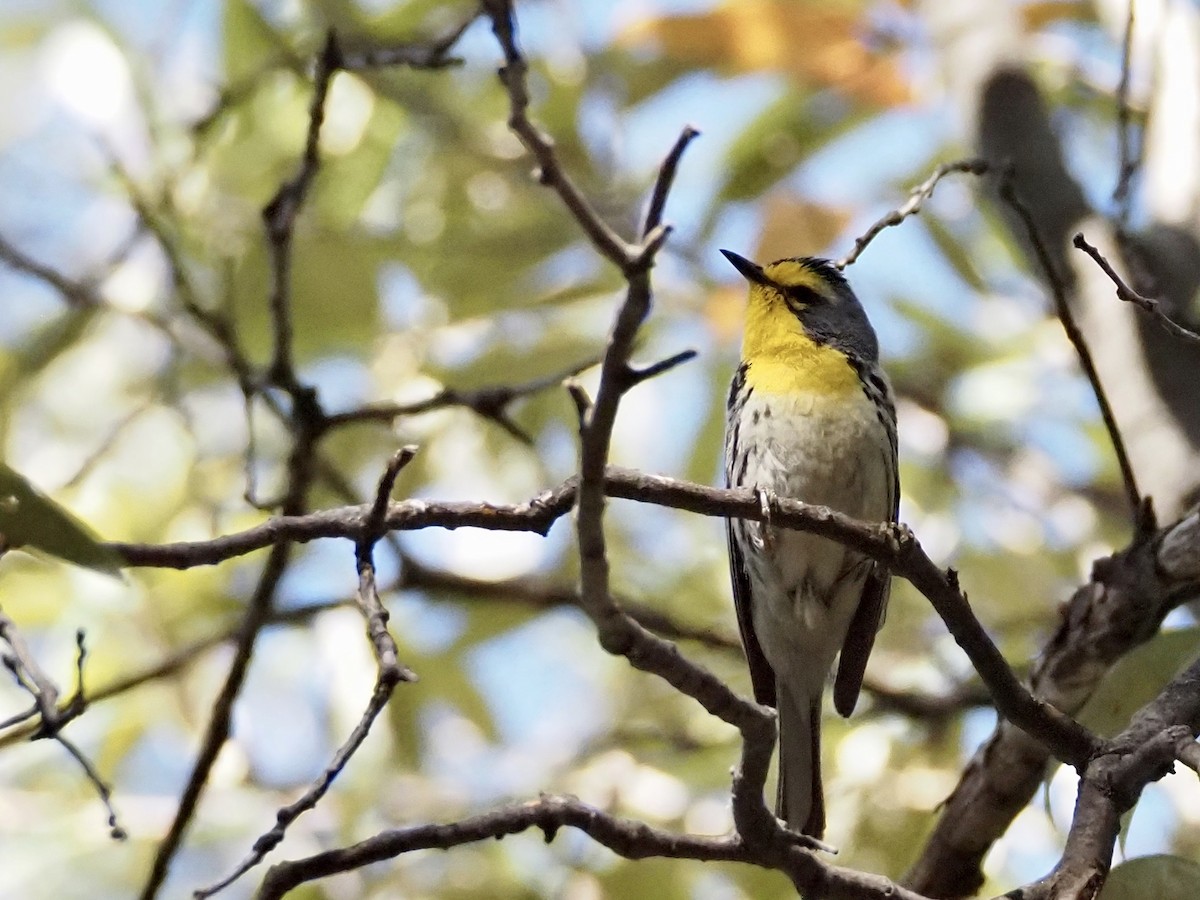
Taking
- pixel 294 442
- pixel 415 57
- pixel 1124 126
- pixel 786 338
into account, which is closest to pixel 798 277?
pixel 786 338

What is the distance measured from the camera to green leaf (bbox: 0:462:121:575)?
164 centimetres

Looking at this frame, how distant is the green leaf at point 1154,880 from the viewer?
219 cm

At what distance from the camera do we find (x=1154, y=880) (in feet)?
7.25

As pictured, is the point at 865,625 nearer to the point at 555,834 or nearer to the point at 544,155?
the point at 555,834

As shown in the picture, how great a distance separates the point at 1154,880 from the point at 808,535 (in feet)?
5.37

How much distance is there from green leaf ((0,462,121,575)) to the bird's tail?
2.12 metres

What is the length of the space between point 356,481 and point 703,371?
4.08 ft

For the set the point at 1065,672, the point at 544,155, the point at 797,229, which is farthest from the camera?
the point at 797,229

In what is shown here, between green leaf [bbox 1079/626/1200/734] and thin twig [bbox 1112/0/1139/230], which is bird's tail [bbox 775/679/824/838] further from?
thin twig [bbox 1112/0/1139/230]

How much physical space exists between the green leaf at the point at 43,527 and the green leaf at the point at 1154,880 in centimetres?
158

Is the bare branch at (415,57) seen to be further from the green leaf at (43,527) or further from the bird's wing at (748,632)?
the green leaf at (43,527)

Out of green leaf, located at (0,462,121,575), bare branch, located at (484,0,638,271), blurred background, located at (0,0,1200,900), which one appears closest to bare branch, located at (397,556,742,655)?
blurred background, located at (0,0,1200,900)

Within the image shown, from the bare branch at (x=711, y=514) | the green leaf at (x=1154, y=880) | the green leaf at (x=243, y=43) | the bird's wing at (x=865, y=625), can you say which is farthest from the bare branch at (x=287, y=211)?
the green leaf at (x=1154, y=880)

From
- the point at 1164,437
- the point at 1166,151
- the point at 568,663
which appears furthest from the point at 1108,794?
the point at 568,663
